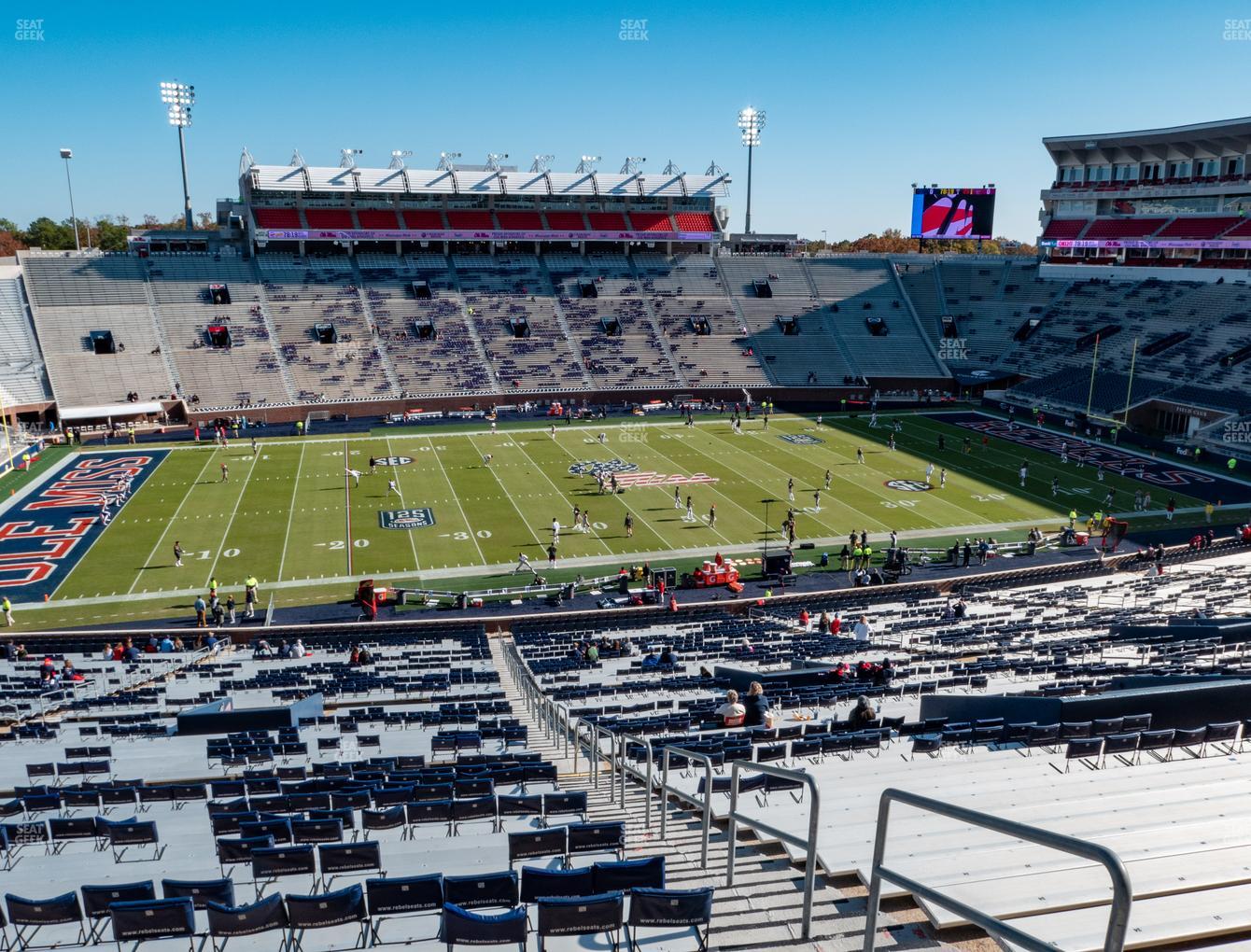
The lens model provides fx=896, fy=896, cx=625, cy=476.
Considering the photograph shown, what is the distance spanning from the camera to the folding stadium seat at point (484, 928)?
6082 mm

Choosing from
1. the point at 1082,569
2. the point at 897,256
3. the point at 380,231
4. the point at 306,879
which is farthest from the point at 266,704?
the point at 897,256

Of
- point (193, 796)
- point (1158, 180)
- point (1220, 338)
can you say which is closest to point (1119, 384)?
point (1220, 338)

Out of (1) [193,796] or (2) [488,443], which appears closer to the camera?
(1) [193,796]

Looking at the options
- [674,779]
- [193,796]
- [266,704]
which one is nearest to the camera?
[674,779]

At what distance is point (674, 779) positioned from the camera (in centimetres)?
1111

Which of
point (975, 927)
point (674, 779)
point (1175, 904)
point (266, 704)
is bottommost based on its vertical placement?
point (266, 704)

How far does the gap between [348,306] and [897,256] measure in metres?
52.8

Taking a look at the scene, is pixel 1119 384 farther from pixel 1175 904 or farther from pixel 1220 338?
pixel 1175 904

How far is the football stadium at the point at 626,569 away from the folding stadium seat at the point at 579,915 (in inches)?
1.3

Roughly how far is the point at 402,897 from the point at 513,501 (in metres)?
36.4

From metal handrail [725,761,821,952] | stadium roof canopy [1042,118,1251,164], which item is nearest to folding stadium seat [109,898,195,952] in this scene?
metal handrail [725,761,821,952]

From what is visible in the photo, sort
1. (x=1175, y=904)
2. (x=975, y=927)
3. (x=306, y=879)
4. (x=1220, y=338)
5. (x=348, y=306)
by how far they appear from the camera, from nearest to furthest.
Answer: (x=1175, y=904) → (x=975, y=927) → (x=306, y=879) → (x=1220, y=338) → (x=348, y=306)

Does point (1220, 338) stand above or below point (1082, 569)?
above

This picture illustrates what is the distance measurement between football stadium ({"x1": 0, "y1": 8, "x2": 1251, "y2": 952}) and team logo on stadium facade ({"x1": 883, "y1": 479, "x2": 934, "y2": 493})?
0.62 meters
